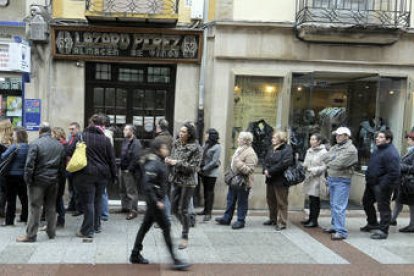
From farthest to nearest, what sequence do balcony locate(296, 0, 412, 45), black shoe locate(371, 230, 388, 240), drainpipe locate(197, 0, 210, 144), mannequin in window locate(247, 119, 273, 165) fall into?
mannequin in window locate(247, 119, 273, 165) < drainpipe locate(197, 0, 210, 144) < balcony locate(296, 0, 412, 45) < black shoe locate(371, 230, 388, 240)

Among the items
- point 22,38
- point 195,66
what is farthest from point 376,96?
point 22,38

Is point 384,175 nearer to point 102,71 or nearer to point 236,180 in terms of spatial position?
point 236,180

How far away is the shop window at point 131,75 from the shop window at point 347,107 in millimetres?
3267

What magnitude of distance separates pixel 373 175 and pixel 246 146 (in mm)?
2146

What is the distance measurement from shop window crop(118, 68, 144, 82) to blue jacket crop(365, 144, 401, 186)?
16.9 ft

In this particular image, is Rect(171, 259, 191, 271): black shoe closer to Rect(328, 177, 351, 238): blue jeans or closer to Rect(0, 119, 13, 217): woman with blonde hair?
Rect(328, 177, 351, 238): blue jeans

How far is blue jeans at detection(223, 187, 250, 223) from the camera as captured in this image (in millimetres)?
8727

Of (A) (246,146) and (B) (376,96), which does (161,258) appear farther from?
(B) (376,96)

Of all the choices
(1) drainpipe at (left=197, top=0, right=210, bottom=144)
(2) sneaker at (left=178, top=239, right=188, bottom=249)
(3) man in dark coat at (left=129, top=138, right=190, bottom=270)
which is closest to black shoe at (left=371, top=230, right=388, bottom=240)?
(2) sneaker at (left=178, top=239, right=188, bottom=249)

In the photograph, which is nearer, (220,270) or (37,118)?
(220,270)

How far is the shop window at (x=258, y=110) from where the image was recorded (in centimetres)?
1079

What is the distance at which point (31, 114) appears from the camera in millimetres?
10391

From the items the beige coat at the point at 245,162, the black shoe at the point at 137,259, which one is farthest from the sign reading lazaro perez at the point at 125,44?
the black shoe at the point at 137,259

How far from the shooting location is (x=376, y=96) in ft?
37.0
